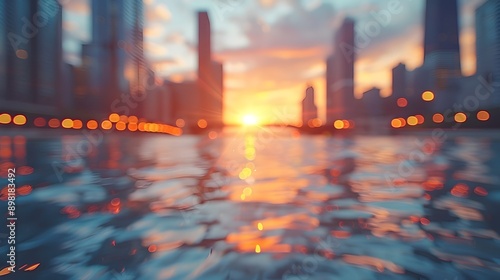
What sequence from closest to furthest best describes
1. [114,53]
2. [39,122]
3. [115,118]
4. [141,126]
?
[39,122] < [115,118] < [141,126] < [114,53]

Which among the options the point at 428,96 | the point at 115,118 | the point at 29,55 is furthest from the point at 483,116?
the point at 29,55

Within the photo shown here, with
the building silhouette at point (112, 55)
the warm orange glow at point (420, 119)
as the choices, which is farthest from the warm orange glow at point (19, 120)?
the warm orange glow at point (420, 119)

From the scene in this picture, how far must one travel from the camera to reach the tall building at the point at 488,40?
9662 centimetres

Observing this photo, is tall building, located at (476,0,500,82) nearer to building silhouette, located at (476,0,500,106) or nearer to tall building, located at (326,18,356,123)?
building silhouette, located at (476,0,500,106)

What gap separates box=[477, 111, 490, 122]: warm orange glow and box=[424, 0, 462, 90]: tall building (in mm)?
57617

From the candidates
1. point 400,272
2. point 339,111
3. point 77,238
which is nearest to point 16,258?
point 77,238

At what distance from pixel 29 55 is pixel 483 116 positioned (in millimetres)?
161857

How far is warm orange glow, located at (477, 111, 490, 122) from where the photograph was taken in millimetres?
80825

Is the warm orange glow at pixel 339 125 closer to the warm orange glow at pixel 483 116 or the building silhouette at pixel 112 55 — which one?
the warm orange glow at pixel 483 116

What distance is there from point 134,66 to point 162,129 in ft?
136

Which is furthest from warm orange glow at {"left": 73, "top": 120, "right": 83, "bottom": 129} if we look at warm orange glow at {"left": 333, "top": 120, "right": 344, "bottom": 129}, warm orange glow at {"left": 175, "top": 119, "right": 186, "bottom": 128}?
warm orange glow at {"left": 333, "top": 120, "right": 344, "bottom": 129}

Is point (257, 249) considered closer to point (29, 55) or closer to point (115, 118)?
point (115, 118)

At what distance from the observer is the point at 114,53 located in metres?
139

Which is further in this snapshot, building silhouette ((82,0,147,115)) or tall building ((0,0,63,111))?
building silhouette ((82,0,147,115))
